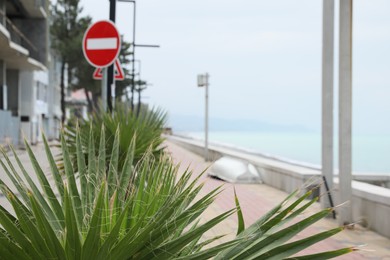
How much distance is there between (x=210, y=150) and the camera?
990 inches

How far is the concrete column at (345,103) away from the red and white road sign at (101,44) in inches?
125

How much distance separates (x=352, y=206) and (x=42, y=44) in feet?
98.2

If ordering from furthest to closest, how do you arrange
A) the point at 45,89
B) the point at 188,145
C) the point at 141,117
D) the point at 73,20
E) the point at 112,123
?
the point at 73,20 → the point at 45,89 → the point at 188,145 → the point at 141,117 → the point at 112,123

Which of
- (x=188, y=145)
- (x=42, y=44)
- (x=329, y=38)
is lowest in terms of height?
(x=188, y=145)

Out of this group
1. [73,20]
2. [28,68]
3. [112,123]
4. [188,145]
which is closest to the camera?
[112,123]

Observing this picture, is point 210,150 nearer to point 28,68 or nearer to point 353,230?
point 28,68

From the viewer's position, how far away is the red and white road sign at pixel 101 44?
8.20 metres

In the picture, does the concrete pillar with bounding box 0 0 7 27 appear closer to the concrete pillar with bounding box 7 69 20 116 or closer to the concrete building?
the concrete building

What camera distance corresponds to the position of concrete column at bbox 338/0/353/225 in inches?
321

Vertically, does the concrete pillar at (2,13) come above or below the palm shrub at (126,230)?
above

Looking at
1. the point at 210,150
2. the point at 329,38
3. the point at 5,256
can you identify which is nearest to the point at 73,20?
the point at 210,150

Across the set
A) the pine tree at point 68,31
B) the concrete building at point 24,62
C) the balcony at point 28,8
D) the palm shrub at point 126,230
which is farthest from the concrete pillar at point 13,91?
the palm shrub at point 126,230

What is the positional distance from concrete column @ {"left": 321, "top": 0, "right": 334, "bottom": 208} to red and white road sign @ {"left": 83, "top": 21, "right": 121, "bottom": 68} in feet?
10.7

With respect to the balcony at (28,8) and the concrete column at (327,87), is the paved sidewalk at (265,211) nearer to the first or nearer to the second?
the concrete column at (327,87)
